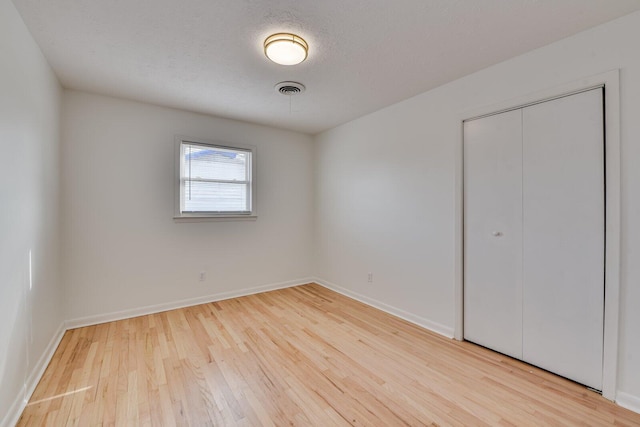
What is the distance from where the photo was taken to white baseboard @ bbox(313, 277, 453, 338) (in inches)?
110

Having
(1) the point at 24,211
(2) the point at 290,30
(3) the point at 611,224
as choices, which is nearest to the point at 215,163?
(1) the point at 24,211

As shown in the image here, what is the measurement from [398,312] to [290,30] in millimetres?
3016

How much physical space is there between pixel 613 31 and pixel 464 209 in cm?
154

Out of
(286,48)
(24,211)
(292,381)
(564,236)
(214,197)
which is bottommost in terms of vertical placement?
(292,381)

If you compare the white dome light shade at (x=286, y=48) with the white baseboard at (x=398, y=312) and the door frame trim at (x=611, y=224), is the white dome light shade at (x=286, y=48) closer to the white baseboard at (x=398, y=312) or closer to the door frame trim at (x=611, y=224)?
the door frame trim at (x=611, y=224)

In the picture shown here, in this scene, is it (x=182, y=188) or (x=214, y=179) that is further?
(x=214, y=179)

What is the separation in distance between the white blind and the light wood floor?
5.18 feet

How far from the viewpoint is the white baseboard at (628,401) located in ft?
5.66

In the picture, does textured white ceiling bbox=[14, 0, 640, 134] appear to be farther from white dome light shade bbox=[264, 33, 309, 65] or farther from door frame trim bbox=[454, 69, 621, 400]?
door frame trim bbox=[454, 69, 621, 400]

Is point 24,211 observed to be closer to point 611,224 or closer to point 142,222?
point 142,222

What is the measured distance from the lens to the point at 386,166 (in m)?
3.44

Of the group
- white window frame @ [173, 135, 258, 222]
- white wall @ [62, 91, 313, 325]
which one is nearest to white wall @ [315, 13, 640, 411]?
white wall @ [62, 91, 313, 325]

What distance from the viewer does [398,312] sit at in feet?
10.7

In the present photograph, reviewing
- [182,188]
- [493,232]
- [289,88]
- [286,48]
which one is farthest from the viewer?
[182,188]
